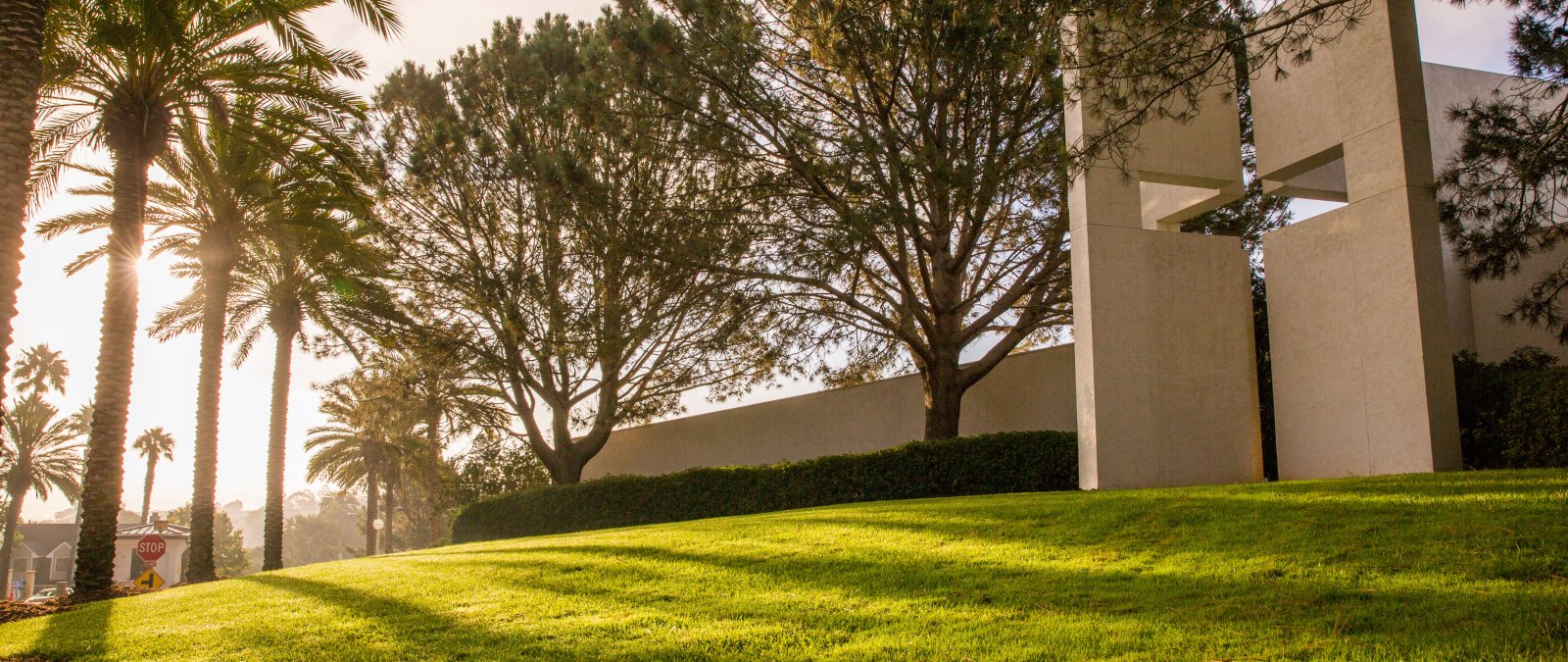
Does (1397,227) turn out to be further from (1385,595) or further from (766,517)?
(766,517)

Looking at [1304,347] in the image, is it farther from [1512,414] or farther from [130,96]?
[130,96]

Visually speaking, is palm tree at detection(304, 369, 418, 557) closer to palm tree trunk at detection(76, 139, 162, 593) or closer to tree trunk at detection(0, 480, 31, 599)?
tree trunk at detection(0, 480, 31, 599)

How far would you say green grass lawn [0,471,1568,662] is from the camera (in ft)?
14.6

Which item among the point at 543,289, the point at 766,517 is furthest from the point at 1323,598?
the point at 543,289

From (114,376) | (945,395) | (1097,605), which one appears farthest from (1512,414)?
(114,376)

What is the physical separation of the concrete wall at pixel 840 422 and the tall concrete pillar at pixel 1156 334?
4559mm

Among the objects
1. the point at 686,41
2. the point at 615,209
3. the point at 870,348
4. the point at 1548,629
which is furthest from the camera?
the point at 870,348

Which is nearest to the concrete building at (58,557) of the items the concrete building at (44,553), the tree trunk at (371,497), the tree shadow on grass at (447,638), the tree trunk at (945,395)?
the concrete building at (44,553)

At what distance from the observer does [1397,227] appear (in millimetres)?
9766

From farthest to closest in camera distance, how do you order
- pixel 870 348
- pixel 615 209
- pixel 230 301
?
1. pixel 230 301
2. pixel 870 348
3. pixel 615 209

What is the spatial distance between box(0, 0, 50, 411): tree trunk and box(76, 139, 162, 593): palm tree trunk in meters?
5.25

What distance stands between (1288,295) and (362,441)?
33573 mm

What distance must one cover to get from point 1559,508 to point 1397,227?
4675 mm

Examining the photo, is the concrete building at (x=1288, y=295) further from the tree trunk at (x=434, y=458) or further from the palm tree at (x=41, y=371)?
the palm tree at (x=41, y=371)
